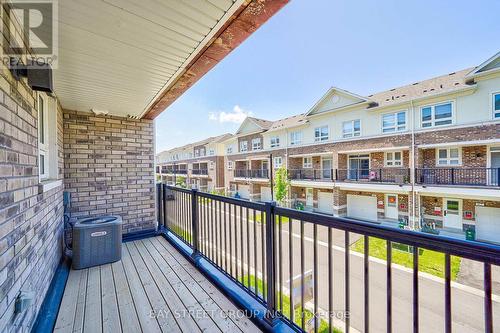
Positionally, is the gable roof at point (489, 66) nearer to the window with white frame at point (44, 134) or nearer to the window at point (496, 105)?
the window at point (496, 105)

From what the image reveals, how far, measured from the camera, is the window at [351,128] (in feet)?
40.9

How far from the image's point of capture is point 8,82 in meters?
1.30

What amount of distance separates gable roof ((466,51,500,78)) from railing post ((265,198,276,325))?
12.3 m

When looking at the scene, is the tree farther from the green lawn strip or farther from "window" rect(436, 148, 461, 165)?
the green lawn strip

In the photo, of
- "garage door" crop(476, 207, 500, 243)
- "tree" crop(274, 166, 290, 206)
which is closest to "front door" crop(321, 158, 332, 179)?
"tree" crop(274, 166, 290, 206)

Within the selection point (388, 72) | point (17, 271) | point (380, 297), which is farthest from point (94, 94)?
point (388, 72)

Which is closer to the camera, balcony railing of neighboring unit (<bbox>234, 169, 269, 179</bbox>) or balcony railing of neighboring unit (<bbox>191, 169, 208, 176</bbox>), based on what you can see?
balcony railing of neighboring unit (<bbox>234, 169, 269, 179</bbox>)

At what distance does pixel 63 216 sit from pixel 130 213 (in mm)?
1003

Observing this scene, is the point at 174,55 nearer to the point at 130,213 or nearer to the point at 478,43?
the point at 130,213

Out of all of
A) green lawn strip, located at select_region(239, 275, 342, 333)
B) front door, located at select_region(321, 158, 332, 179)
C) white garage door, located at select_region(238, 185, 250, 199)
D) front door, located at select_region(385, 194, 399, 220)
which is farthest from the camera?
white garage door, located at select_region(238, 185, 250, 199)

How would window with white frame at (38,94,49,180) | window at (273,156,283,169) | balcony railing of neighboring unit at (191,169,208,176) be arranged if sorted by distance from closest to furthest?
window with white frame at (38,94,49,180), window at (273,156,283,169), balcony railing of neighboring unit at (191,169,208,176)

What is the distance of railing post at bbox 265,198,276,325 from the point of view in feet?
5.50

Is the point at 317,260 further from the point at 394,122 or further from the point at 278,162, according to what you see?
the point at 278,162

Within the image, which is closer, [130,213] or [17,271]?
[17,271]
